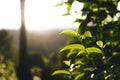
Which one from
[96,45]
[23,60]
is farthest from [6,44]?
[96,45]

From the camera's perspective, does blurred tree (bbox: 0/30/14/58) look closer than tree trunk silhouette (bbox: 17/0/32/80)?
No

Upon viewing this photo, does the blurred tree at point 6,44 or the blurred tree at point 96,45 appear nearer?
the blurred tree at point 96,45

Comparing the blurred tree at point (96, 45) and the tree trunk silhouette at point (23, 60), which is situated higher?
the blurred tree at point (96, 45)

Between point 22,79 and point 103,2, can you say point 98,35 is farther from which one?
point 22,79

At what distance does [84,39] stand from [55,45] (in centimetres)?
4382

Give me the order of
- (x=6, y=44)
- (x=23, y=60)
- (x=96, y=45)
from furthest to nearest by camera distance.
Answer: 1. (x=6, y=44)
2. (x=23, y=60)
3. (x=96, y=45)

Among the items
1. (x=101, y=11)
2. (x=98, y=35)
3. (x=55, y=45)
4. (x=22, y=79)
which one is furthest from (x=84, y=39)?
(x=55, y=45)

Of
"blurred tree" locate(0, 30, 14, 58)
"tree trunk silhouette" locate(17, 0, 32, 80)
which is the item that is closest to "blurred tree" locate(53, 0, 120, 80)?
"tree trunk silhouette" locate(17, 0, 32, 80)

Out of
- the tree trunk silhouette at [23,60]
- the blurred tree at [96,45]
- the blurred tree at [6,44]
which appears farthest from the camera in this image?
the blurred tree at [6,44]

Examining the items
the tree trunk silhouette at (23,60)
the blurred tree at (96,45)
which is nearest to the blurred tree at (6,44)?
the tree trunk silhouette at (23,60)

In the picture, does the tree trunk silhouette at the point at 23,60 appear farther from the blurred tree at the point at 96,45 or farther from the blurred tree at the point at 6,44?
the blurred tree at the point at 96,45

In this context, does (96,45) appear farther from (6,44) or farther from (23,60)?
(6,44)

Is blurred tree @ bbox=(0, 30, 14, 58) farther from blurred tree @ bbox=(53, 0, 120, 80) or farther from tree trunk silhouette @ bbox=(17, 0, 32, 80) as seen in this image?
blurred tree @ bbox=(53, 0, 120, 80)

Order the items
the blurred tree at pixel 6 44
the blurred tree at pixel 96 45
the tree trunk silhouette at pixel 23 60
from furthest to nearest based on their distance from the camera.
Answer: the blurred tree at pixel 6 44, the tree trunk silhouette at pixel 23 60, the blurred tree at pixel 96 45
